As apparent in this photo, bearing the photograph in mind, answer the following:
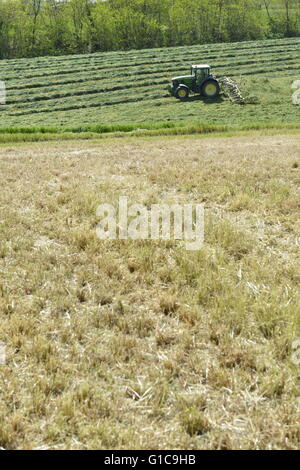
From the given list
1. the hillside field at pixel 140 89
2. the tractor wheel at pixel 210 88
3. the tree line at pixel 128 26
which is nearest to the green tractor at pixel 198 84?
the tractor wheel at pixel 210 88

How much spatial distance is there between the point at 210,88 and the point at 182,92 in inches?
83.6

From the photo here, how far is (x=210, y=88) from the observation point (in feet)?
101

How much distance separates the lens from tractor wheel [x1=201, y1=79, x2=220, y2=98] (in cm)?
3072

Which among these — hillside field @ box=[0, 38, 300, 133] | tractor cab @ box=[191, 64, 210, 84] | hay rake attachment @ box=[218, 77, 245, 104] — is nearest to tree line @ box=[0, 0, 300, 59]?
hillside field @ box=[0, 38, 300, 133]

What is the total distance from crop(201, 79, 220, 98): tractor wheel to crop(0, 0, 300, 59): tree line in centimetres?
4557

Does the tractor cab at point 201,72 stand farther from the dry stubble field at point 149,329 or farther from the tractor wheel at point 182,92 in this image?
the dry stubble field at point 149,329

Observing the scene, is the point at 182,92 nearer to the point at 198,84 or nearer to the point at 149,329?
the point at 198,84

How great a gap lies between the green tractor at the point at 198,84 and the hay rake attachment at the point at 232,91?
3.93ft

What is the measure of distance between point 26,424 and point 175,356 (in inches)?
53.8

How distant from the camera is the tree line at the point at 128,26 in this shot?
234ft

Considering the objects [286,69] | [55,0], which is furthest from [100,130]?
[55,0]

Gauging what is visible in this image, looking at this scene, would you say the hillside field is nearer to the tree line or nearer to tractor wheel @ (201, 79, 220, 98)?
tractor wheel @ (201, 79, 220, 98)

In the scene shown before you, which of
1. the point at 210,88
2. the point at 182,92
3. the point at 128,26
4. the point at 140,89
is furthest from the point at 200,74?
the point at 128,26

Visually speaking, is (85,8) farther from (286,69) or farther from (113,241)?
(113,241)
